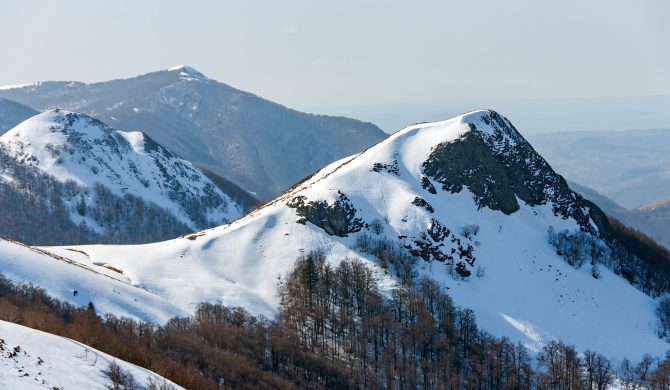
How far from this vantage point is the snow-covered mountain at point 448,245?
12388 centimetres

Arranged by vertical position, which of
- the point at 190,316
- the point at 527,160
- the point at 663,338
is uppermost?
the point at 527,160

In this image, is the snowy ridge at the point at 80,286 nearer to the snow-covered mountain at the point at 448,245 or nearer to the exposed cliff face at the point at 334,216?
the snow-covered mountain at the point at 448,245

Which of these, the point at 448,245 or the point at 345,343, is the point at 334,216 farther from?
the point at 345,343

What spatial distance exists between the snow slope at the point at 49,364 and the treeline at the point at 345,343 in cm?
1649

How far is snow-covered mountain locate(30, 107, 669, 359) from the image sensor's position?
4877 inches

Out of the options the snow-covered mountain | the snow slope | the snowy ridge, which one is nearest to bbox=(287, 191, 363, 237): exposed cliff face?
the snow-covered mountain

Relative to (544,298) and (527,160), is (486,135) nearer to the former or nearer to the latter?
(527,160)

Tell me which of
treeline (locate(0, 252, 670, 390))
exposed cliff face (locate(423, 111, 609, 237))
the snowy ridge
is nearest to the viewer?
treeline (locate(0, 252, 670, 390))

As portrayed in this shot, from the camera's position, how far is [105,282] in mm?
107812

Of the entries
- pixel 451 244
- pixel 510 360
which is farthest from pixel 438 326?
pixel 451 244

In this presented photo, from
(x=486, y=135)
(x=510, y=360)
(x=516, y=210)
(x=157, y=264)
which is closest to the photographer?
(x=510, y=360)

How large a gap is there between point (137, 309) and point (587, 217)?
115m

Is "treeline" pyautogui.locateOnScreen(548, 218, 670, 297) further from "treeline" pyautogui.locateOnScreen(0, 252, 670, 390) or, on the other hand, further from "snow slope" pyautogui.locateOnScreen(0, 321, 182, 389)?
"snow slope" pyautogui.locateOnScreen(0, 321, 182, 389)

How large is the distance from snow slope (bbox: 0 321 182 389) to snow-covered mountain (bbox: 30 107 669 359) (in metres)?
57.5
